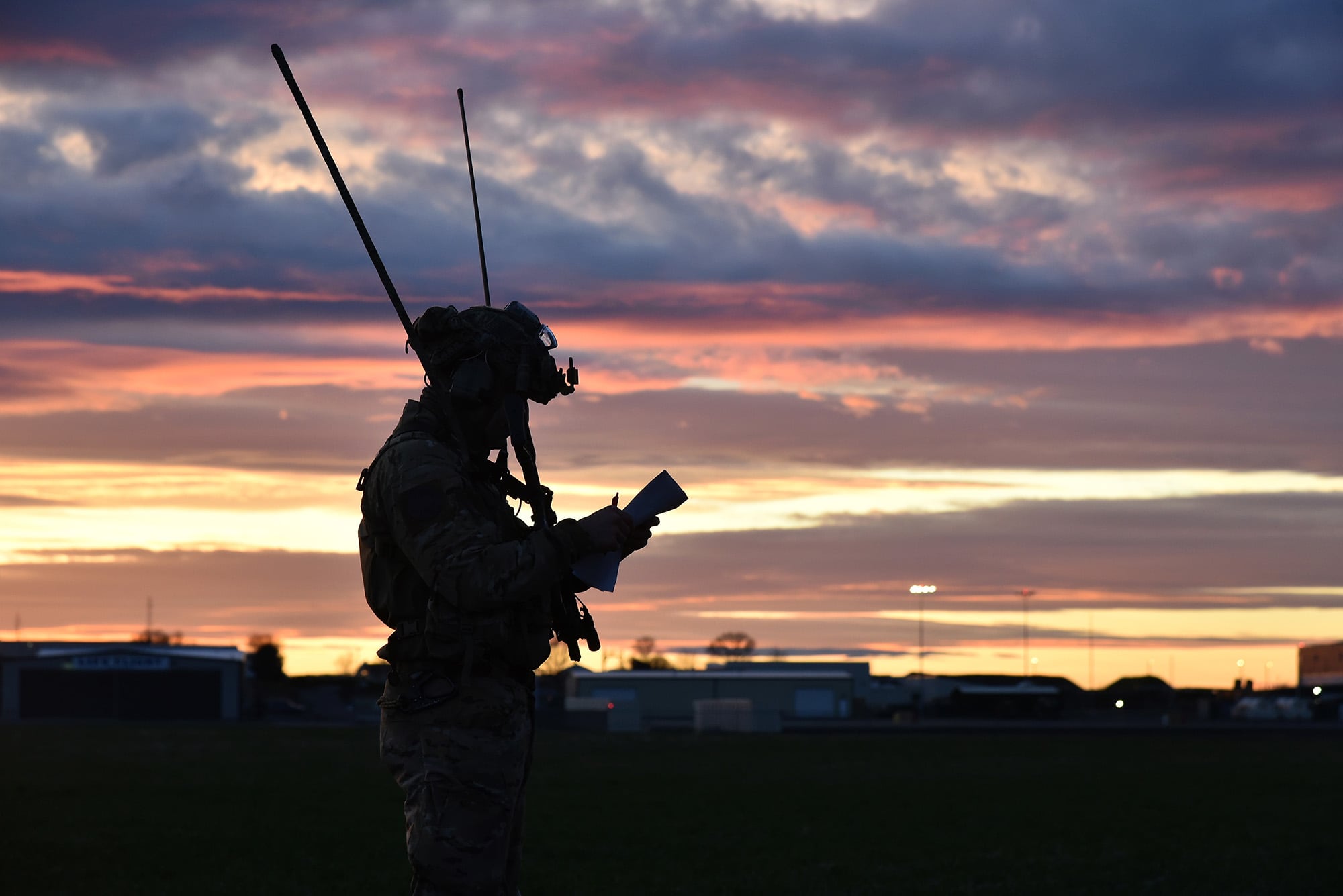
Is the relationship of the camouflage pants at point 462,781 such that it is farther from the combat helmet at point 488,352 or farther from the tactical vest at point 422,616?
the combat helmet at point 488,352

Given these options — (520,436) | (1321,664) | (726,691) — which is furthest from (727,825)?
(1321,664)

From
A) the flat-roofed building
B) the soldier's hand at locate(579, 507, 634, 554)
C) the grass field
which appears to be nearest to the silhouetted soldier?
the soldier's hand at locate(579, 507, 634, 554)

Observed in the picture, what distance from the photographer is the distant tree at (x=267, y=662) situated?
540ft

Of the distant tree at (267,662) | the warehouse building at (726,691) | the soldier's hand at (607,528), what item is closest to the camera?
the soldier's hand at (607,528)

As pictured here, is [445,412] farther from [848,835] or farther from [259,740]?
[259,740]

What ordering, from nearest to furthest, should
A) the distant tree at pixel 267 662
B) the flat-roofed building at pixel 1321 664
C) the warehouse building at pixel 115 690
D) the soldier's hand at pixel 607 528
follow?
the soldier's hand at pixel 607 528 < the warehouse building at pixel 115 690 < the distant tree at pixel 267 662 < the flat-roofed building at pixel 1321 664

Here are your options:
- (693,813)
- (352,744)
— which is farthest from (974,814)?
(352,744)

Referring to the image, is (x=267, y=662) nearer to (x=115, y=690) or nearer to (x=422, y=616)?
(x=115, y=690)

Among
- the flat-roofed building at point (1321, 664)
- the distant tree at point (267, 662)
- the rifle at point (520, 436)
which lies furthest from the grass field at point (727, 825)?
the flat-roofed building at point (1321, 664)

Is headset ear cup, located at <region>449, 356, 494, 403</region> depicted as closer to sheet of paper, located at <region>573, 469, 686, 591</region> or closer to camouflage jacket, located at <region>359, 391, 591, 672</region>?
camouflage jacket, located at <region>359, 391, 591, 672</region>

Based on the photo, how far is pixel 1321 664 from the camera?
192 meters

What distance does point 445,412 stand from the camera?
580cm

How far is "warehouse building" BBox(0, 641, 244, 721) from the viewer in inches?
4281

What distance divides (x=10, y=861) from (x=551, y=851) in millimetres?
5706
